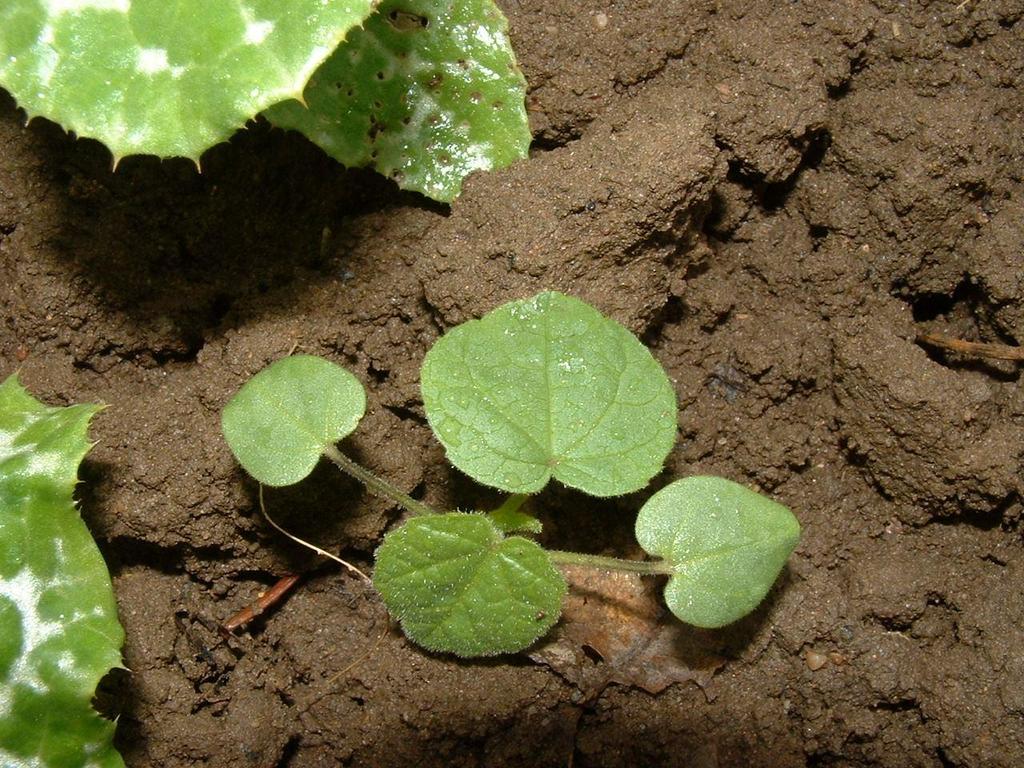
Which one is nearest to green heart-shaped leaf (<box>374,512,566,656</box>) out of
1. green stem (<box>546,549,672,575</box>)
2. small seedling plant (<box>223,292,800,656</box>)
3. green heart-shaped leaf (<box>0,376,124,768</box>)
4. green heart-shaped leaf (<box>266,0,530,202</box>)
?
→ small seedling plant (<box>223,292,800,656</box>)

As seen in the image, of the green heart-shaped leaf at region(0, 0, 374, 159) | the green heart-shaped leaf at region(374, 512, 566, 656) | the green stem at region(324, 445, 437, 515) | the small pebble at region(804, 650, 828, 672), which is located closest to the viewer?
the green heart-shaped leaf at region(0, 0, 374, 159)

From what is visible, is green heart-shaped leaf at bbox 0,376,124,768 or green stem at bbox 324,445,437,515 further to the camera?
green stem at bbox 324,445,437,515

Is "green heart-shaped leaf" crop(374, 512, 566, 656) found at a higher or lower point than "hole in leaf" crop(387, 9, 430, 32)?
lower

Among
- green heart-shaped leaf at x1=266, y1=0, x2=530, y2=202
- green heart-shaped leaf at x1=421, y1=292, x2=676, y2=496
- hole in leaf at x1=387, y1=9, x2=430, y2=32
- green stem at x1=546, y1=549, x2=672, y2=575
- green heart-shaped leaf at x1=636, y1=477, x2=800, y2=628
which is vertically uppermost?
hole in leaf at x1=387, y1=9, x2=430, y2=32

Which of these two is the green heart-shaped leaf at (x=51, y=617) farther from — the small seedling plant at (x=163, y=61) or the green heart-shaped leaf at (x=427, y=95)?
the green heart-shaped leaf at (x=427, y=95)

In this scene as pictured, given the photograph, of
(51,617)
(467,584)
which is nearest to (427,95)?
(467,584)

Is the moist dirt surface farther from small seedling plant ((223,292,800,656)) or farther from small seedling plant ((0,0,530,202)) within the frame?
small seedling plant ((0,0,530,202))

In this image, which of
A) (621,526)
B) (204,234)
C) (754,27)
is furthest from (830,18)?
(204,234)

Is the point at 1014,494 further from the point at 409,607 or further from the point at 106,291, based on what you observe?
the point at 106,291
